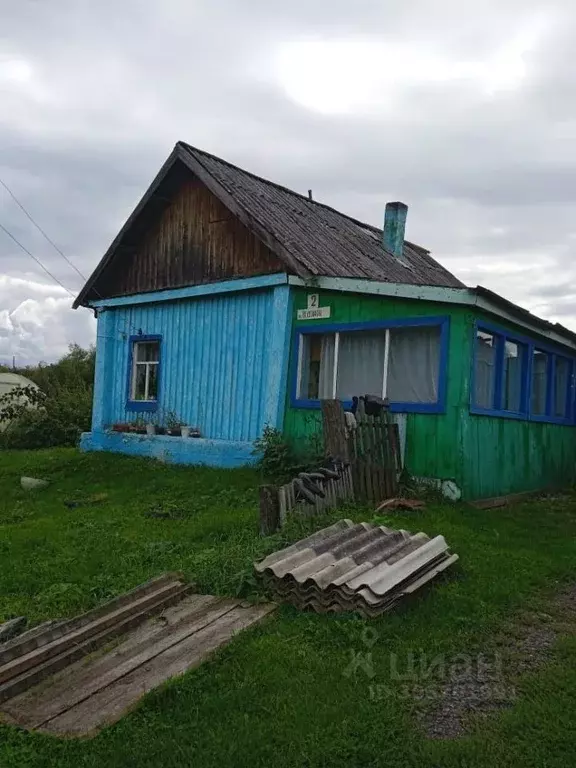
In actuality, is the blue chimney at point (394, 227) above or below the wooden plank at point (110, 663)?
above

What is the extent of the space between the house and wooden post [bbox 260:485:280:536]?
3.35 metres

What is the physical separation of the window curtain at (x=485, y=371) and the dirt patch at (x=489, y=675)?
16.2 feet

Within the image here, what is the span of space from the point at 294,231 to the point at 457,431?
495 centimetres

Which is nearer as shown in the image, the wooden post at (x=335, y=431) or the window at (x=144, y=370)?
the wooden post at (x=335, y=431)

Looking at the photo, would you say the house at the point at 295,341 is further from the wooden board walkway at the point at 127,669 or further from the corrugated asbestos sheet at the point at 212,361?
the wooden board walkway at the point at 127,669

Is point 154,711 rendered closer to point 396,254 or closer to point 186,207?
point 186,207

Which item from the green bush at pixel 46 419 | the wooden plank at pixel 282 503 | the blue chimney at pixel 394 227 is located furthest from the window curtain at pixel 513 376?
the green bush at pixel 46 419

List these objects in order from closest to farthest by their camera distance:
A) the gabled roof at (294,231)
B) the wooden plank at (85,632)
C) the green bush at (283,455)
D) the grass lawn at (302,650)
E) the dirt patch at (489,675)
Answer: the grass lawn at (302,650), the dirt patch at (489,675), the wooden plank at (85,632), the green bush at (283,455), the gabled roof at (294,231)

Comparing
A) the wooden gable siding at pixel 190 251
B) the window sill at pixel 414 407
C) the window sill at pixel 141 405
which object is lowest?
the window sill at pixel 141 405

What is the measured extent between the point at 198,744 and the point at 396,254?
12762 millimetres

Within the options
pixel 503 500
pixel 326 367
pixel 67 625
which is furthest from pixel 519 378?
pixel 67 625

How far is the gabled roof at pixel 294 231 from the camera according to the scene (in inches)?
440

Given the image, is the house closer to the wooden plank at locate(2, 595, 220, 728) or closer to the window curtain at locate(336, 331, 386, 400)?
the window curtain at locate(336, 331, 386, 400)

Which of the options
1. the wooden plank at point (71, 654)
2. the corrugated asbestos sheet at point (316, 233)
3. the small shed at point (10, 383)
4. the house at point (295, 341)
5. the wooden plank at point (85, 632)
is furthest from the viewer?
the small shed at point (10, 383)
